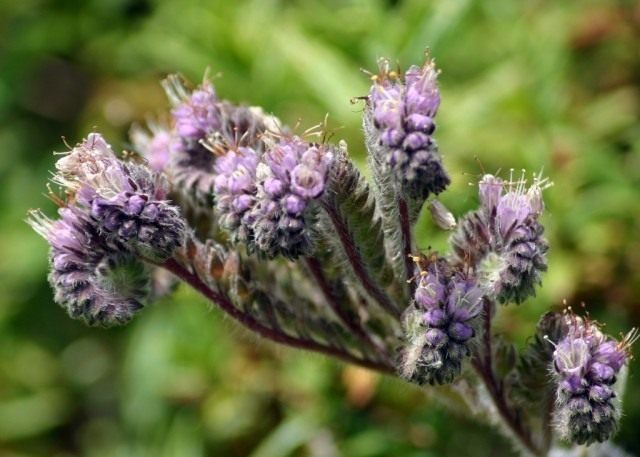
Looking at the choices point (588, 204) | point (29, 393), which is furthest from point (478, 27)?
point (29, 393)

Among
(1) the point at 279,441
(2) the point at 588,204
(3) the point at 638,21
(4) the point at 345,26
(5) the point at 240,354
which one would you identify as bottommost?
(1) the point at 279,441

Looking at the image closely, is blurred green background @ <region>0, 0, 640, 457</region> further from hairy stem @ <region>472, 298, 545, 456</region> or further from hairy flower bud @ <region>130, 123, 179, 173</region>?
hairy stem @ <region>472, 298, 545, 456</region>

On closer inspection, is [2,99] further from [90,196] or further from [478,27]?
[90,196]

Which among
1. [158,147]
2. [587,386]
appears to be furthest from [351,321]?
[158,147]

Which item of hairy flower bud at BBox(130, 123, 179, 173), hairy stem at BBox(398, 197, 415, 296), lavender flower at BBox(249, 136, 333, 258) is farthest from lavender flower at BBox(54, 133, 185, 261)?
hairy stem at BBox(398, 197, 415, 296)

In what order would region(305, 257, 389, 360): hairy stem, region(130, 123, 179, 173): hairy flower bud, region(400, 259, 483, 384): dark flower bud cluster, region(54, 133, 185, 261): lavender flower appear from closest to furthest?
region(400, 259, 483, 384): dark flower bud cluster → region(54, 133, 185, 261): lavender flower → region(305, 257, 389, 360): hairy stem → region(130, 123, 179, 173): hairy flower bud

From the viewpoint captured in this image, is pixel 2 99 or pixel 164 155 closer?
pixel 164 155

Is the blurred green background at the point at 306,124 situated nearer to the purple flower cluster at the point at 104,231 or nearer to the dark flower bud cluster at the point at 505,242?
the dark flower bud cluster at the point at 505,242
